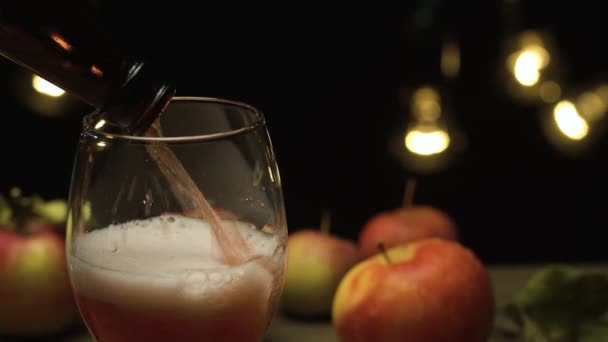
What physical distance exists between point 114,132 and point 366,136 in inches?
37.0

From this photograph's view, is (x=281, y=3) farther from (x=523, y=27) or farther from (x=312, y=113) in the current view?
(x=523, y=27)

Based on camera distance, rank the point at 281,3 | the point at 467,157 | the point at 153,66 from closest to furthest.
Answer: the point at 153,66 → the point at 281,3 → the point at 467,157

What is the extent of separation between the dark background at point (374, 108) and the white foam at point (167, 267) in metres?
0.67

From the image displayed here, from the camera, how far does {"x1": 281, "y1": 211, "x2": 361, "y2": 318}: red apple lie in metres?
0.96

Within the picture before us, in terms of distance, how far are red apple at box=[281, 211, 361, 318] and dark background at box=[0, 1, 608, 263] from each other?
1.52 feet

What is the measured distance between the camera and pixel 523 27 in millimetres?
1519

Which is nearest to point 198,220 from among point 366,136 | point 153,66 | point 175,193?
point 175,193

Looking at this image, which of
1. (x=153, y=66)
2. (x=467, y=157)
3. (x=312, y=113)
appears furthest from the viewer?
(x=467, y=157)

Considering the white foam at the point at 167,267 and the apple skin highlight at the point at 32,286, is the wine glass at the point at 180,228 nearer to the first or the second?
the white foam at the point at 167,267

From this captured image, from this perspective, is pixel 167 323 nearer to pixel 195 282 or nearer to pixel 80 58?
pixel 195 282

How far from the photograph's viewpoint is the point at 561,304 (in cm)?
92

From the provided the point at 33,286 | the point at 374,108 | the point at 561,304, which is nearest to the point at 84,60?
the point at 33,286

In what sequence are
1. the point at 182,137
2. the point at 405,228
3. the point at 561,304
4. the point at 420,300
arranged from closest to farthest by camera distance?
the point at 182,137, the point at 420,300, the point at 561,304, the point at 405,228

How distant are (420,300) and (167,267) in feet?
0.93
